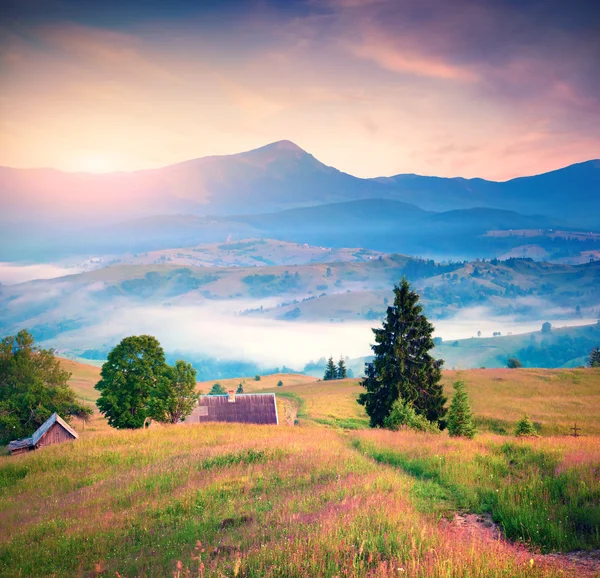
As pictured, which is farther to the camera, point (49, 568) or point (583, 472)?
point (583, 472)

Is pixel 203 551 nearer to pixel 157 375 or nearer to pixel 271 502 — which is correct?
pixel 271 502

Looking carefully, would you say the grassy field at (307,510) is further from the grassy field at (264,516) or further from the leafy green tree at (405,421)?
the leafy green tree at (405,421)

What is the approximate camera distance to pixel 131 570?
9.99 m

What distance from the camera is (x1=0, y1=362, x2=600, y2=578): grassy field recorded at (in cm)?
820

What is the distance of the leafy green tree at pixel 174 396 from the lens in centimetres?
4225

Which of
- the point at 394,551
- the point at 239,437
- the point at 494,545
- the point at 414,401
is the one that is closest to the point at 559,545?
the point at 494,545

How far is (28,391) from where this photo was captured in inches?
2121

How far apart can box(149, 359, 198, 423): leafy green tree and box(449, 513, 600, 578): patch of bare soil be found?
3433 cm

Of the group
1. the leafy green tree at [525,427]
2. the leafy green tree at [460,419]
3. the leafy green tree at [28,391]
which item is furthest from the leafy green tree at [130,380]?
the leafy green tree at [525,427]

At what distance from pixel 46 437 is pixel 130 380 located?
924 centimetres

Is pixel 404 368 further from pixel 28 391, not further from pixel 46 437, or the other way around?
pixel 28 391

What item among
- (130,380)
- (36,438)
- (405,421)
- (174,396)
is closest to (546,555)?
(405,421)

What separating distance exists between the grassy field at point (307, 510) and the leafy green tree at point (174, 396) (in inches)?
721

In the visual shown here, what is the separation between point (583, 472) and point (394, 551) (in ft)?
26.3
